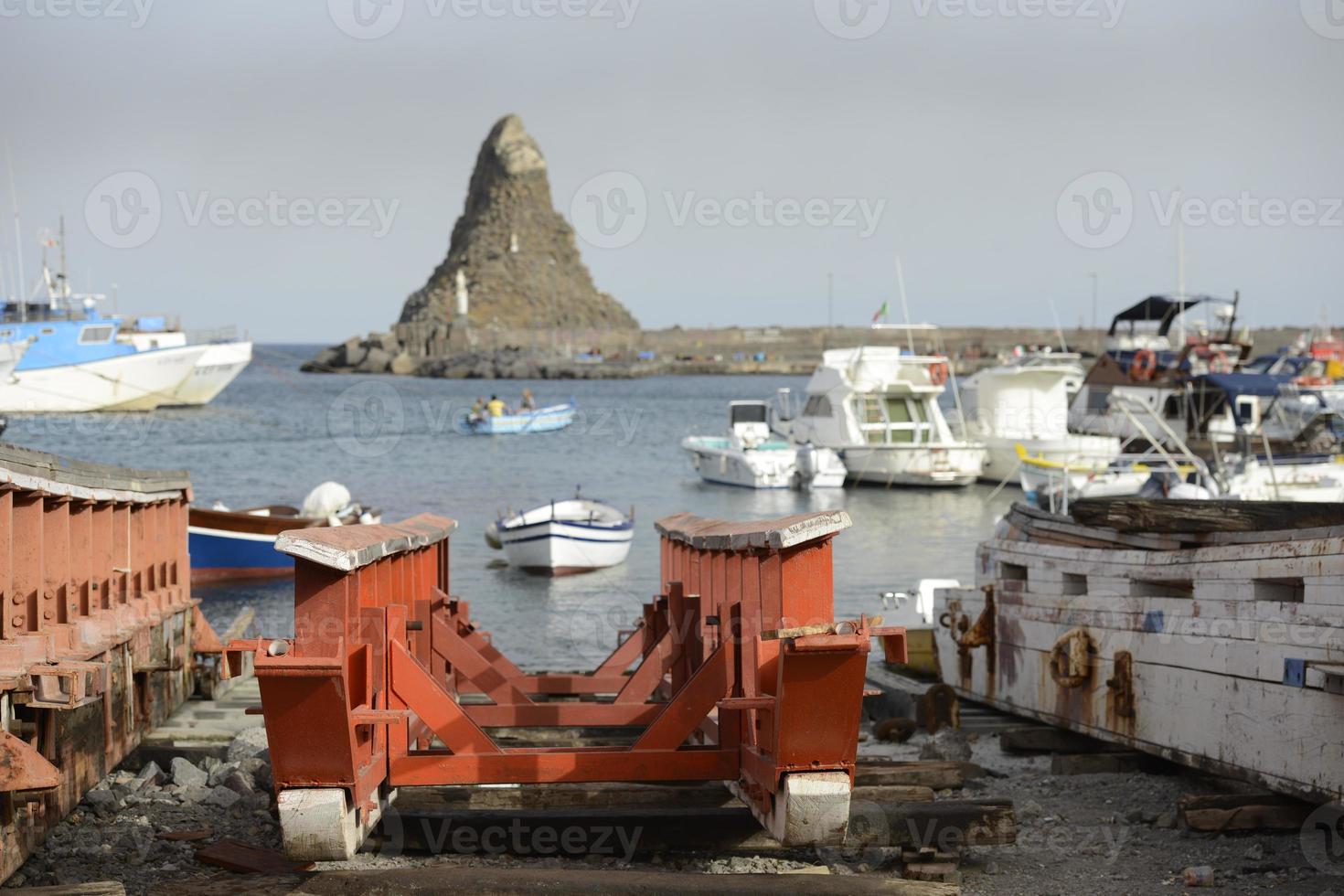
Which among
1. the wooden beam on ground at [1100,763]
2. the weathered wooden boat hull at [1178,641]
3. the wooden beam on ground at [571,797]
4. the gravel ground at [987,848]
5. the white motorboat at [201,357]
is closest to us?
the gravel ground at [987,848]

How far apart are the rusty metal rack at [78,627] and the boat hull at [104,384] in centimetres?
7889

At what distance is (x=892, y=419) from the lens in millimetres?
50000

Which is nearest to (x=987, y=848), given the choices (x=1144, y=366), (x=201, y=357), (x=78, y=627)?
(x=78, y=627)

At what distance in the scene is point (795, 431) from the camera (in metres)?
50.9

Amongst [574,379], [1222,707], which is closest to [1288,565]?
[1222,707]

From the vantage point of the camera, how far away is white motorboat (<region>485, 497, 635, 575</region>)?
27422 millimetres

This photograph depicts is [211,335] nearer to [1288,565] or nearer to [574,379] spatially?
[574,379]

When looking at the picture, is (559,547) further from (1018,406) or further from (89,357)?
(89,357)

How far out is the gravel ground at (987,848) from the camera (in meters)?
7.48

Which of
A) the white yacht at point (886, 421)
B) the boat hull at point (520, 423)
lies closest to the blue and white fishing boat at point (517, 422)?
the boat hull at point (520, 423)

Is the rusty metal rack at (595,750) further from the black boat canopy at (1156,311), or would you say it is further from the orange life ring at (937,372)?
the black boat canopy at (1156,311)

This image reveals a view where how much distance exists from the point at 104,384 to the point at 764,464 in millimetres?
54898

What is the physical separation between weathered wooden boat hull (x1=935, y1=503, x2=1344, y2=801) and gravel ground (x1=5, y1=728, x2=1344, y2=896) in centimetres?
43

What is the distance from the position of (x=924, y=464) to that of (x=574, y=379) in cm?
11780
